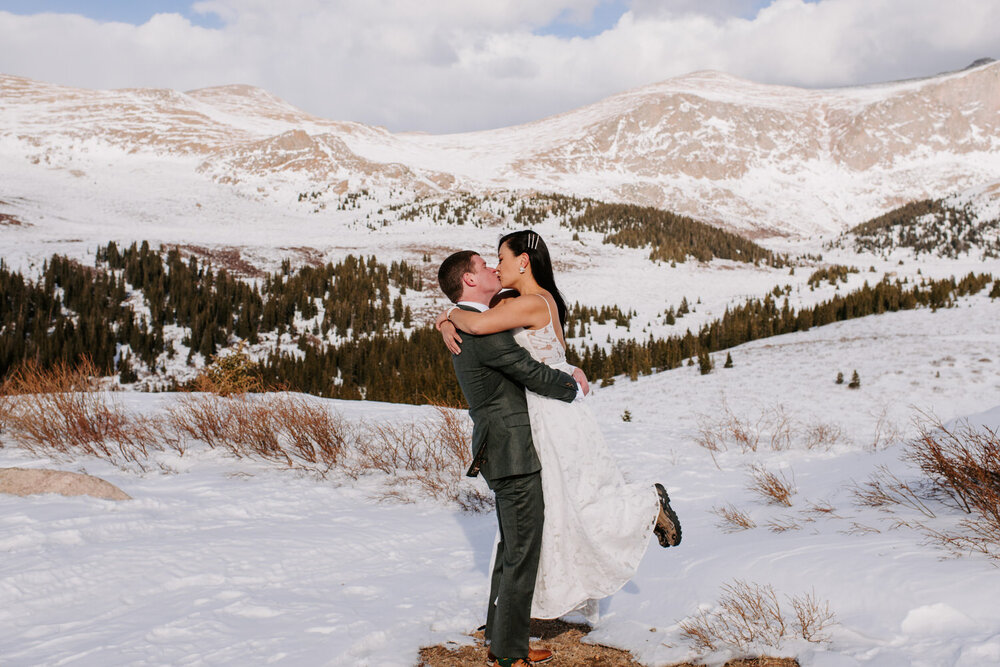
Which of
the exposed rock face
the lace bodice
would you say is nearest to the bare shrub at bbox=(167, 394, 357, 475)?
the exposed rock face

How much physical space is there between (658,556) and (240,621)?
2.84 meters

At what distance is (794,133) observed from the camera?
111 meters

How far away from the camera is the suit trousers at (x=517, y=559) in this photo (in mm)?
2912

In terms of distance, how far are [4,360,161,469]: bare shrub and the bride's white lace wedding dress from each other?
5309 mm

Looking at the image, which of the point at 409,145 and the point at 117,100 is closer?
the point at 117,100

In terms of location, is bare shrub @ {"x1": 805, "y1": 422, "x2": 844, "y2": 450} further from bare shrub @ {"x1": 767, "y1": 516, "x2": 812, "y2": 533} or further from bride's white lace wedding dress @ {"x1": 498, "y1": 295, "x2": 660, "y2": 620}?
bride's white lace wedding dress @ {"x1": 498, "y1": 295, "x2": 660, "y2": 620}

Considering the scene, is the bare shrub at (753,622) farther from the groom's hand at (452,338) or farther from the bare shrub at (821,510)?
the groom's hand at (452,338)

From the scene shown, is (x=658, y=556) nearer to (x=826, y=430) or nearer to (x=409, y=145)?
(x=826, y=430)

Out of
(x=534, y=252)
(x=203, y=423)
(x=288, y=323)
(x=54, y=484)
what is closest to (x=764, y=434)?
(x=534, y=252)

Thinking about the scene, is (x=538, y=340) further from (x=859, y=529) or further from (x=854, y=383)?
(x=854, y=383)

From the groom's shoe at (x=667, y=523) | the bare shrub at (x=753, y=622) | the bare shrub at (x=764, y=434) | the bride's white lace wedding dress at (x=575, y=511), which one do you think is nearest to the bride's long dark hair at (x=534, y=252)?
the bride's white lace wedding dress at (x=575, y=511)

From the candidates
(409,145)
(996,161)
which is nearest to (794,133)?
(996,161)

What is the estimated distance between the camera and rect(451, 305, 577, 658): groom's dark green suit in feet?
9.37

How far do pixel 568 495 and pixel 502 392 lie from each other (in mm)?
666
